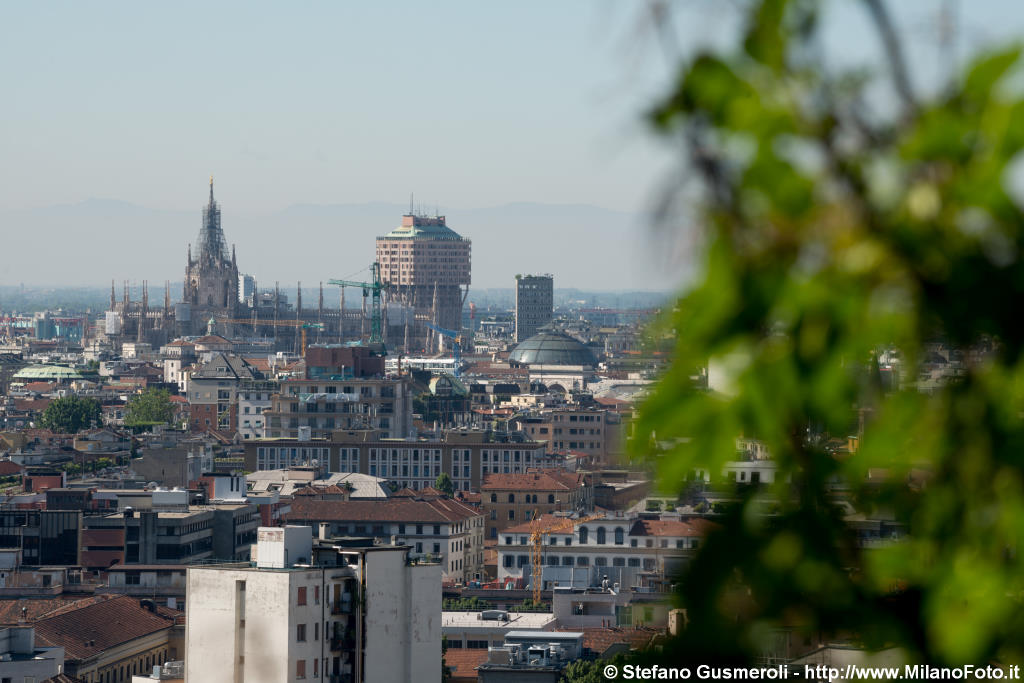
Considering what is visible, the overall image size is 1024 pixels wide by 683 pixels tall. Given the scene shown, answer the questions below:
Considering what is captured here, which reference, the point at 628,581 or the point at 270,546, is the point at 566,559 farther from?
the point at 270,546

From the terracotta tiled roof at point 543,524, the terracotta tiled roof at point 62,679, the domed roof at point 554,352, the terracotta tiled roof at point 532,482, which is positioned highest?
the domed roof at point 554,352

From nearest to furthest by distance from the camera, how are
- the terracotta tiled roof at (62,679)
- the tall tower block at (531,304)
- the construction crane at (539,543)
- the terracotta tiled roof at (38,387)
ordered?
the terracotta tiled roof at (62,679) < the construction crane at (539,543) < the terracotta tiled roof at (38,387) < the tall tower block at (531,304)

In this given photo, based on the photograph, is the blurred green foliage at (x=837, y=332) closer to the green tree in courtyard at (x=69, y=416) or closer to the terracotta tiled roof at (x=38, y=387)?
the green tree in courtyard at (x=69, y=416)

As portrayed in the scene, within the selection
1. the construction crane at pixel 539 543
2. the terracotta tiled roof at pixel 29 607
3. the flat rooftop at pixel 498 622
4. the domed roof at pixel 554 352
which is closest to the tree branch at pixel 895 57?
the terracotta tiled roof at pixel 29 607

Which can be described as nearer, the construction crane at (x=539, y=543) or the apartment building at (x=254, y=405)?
the construction crane at (x=539, y=543)

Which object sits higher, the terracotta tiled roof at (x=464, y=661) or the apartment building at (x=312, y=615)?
the apartment building at (x=312, y=615)

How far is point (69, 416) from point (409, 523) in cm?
3508

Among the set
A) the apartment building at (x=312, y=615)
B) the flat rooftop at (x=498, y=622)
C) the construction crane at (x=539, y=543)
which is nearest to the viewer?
the apartment building at (x=312, y=615)

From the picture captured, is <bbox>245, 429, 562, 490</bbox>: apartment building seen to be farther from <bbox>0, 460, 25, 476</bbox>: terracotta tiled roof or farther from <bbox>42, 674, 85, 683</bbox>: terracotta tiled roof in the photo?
<bbox>42, 674, 85, 683</bbox>: terracotta tiled roof

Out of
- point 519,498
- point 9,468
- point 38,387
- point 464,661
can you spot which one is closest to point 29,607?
point 464,661

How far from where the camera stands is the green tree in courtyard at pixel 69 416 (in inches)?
2840

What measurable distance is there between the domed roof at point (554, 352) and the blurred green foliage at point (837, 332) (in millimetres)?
104874

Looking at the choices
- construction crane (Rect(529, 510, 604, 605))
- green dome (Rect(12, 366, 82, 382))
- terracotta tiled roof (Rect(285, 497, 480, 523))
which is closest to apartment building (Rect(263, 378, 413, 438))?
terracotta tiled roof (Rect(285, 497, 480, 523))

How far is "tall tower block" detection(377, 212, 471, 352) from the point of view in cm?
15200
